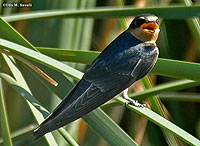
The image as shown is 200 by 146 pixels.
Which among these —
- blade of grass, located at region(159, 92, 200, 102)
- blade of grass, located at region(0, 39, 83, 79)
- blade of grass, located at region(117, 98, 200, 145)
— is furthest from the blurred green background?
blade of grass, located at region(117, 98, 200, 145)

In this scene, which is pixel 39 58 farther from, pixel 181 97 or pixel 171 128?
pixel 181 97

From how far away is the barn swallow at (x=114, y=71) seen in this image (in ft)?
3.30

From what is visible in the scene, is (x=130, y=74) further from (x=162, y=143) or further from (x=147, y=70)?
(x=162, y=143)

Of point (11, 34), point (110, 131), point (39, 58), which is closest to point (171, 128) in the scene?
point (110, 131)

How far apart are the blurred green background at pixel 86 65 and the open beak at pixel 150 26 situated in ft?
0.28

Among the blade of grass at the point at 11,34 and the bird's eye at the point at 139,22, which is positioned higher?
the blade of grass at the point at 11,34

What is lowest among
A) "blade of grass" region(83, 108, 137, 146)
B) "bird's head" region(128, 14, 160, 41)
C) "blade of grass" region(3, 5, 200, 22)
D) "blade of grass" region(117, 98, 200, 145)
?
"blade of grass" region(83, 108, 137, 146)

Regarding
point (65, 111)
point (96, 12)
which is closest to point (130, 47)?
point (96, 12)

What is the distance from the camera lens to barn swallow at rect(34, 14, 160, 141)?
1006mm

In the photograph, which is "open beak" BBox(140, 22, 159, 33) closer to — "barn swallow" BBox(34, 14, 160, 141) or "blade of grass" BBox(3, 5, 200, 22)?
"barn swallow" BBox(34, 14, 160, 141)

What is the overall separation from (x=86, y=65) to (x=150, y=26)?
0.41 metres

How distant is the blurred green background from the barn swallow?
2.4 inches

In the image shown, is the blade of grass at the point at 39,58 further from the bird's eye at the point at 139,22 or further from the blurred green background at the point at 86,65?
the bird's eye at the point at 139,22

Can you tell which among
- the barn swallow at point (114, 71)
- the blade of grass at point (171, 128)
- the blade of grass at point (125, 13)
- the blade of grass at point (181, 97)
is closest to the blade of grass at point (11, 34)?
the blade of grass at point (125, 13)
